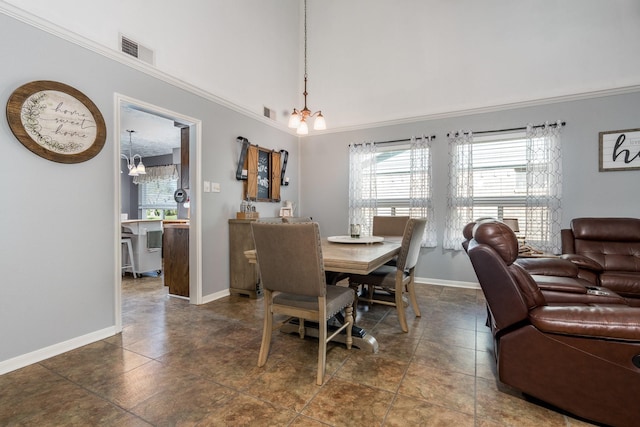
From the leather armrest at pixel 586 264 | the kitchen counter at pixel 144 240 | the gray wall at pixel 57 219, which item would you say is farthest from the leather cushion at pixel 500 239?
the kitchen counter at pixel 144 240

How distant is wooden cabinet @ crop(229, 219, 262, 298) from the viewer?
359 cm

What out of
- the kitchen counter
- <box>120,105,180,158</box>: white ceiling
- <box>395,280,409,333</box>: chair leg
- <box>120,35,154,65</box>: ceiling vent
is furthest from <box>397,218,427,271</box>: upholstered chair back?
<box>120,105,180,158</box>: white ceiling

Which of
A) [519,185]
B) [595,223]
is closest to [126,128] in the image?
[519,185]

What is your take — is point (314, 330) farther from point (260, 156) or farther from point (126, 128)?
point (126, 128)

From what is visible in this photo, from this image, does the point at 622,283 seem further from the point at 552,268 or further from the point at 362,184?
the point at 362,184

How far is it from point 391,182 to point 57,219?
3.88 m

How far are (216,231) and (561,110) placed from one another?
445 centimetres

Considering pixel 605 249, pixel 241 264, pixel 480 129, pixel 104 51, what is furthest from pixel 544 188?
pixel 104 51

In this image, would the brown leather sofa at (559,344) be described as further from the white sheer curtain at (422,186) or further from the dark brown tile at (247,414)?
the white sheer curtain at (422,186)

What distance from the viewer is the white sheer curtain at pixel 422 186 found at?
4234 millimetres

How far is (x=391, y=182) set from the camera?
4559mm

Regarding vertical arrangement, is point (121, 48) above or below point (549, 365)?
above

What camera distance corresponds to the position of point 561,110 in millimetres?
3625

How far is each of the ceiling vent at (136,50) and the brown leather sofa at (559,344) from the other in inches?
124
